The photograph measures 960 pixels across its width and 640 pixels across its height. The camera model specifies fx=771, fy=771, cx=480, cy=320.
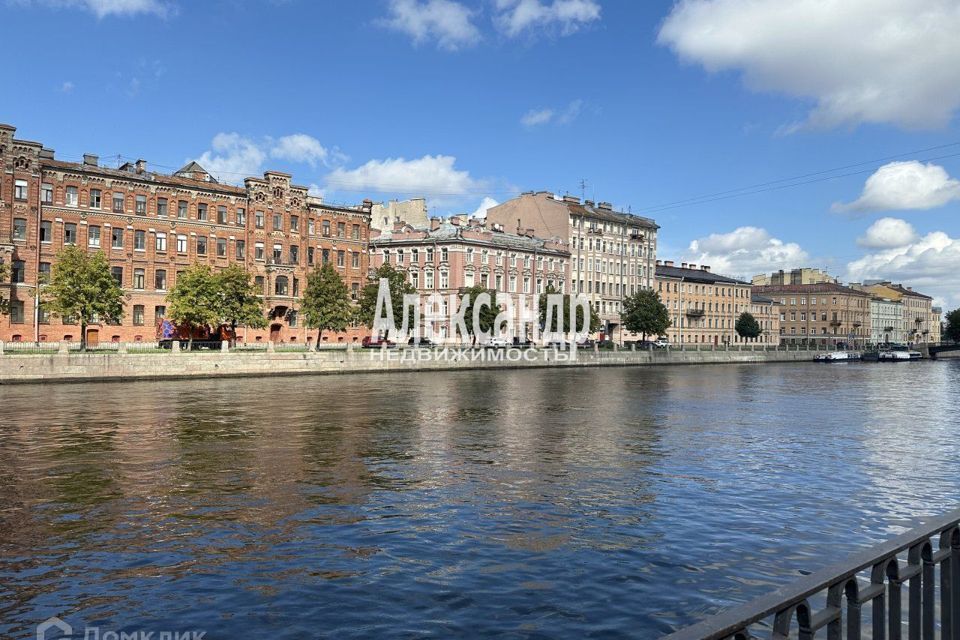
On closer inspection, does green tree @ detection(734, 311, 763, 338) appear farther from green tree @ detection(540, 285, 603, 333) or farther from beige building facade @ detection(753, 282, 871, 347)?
green tree @ detection(540, 285, 603, 333)

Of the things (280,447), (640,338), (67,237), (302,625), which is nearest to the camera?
(302,625)

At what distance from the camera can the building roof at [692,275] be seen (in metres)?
142

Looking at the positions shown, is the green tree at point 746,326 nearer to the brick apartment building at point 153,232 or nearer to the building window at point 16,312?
the brick apartment building at point 153,232

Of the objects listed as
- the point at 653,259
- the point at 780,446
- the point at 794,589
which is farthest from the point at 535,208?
the point at 794,589

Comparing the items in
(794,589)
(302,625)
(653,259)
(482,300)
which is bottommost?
(302,625)

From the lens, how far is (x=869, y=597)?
4.86 meters

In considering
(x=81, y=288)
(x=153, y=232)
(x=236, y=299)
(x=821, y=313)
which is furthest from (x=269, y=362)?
(x=821, y=313)

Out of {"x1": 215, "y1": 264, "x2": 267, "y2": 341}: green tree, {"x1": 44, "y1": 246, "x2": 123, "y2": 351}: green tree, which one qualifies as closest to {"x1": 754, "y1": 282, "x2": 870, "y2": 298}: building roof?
{"x1": 215, "y1": 264, "x2": 267, "y2": 341}: green tree

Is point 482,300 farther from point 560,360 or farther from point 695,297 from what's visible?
point 695,297

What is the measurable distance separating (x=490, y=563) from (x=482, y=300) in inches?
3015

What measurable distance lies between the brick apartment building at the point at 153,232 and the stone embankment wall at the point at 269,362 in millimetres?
15828

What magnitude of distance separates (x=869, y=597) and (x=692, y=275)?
14829 centimetres

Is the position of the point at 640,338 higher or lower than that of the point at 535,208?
lower

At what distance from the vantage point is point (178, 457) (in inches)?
883
